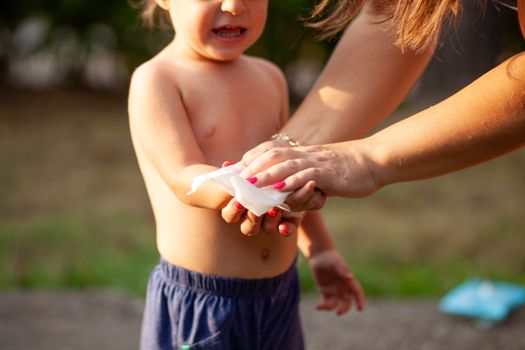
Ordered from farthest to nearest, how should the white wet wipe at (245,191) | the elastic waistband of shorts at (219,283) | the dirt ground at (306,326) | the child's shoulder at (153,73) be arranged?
the dirt ground at (306,326), the elastic waistband of shorts at (219,283), the child's shoulder at (153,73), the white wet wipe at (245,191)

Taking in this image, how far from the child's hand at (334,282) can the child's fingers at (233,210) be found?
2.25 feet

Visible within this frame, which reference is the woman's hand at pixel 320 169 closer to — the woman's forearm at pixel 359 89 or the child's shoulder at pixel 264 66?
the woman's forearm at pixel 359 89

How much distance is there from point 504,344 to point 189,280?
190cm

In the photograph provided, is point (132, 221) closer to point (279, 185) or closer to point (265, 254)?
point (265, 254)

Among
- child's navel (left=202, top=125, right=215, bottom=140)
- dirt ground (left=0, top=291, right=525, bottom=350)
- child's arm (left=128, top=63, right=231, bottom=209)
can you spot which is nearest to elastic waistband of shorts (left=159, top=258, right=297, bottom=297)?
child's arm (left=128, top=63, right=231, bottom=209)

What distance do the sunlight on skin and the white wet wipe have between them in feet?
1.69

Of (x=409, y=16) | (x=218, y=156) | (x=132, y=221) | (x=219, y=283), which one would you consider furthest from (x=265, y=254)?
(x=132, y=221)

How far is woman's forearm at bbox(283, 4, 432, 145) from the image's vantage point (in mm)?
2080

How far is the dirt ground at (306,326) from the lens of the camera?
3.39 metres

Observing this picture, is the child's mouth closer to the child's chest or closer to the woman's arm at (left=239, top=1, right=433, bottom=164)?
the child's chest

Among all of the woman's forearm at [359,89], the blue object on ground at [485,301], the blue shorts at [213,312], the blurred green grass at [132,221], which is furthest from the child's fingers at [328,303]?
the blurred green grass at [132,221]

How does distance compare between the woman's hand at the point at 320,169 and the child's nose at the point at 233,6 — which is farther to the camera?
the child's nose at the point at 233,6

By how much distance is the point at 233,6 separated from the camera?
188cm

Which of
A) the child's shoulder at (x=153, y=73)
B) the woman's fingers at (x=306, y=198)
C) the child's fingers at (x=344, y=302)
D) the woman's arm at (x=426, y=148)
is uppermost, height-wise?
the child's shoulder at (x=153, y=73)
